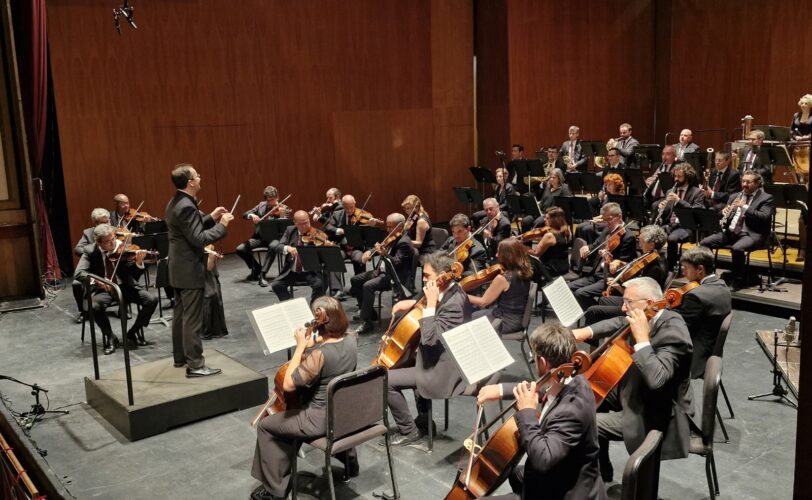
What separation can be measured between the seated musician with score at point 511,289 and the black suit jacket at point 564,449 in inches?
112

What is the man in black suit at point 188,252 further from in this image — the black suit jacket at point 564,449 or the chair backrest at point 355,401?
the black suit jacket at point 564,449

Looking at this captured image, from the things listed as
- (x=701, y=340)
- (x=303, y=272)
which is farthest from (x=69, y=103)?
(x=701, y=340)

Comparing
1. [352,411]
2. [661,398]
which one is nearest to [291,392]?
[352,411]

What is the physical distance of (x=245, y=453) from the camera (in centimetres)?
536

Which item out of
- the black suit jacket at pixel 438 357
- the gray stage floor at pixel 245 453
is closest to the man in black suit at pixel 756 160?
the gray stage floor at pixel 245 453

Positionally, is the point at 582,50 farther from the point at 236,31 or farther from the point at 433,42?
the point at 236,31

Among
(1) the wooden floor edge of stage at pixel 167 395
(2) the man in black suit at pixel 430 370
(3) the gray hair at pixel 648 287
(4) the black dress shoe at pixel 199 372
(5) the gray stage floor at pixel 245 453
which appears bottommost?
(5) the gray stage floor at pixel 245 453

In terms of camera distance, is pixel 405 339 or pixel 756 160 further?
pixel 756 160

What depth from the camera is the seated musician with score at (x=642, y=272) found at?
679 cm

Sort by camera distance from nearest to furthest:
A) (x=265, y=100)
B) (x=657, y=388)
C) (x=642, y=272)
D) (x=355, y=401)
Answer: (x=657, y=388) → (x=355, y=401) → (x=642, y=272) → (x=265, y=100)

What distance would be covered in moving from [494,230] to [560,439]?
6.09 m

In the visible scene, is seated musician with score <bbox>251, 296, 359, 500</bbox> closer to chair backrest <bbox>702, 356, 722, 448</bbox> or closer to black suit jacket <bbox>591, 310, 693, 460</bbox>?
black suit jacket <bbox>591, 310, 693, 460</bbox>

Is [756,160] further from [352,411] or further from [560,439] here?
[560,439]

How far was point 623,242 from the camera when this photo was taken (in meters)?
7.56
